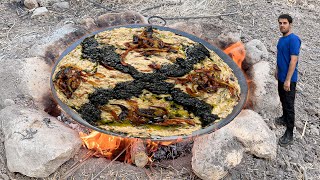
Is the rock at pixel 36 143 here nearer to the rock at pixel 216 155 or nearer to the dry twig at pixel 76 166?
the dry twig at pixel 76 166

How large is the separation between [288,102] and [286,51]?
2.37 feet

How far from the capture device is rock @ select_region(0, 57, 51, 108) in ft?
16.3

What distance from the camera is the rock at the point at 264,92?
503 centimetres

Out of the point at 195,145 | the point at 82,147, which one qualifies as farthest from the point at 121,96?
the point at 195,145

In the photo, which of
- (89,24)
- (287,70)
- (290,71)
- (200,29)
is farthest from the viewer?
(200,29)

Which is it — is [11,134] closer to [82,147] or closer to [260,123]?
[82,147]

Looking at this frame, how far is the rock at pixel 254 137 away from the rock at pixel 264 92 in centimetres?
62

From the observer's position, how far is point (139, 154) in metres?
4.43

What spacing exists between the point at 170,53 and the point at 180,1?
140 inches

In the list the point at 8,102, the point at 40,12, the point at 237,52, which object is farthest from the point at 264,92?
the point at 40,12

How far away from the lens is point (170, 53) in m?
5.52

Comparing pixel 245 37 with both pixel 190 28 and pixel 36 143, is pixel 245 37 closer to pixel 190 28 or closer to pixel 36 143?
pixel 190 28

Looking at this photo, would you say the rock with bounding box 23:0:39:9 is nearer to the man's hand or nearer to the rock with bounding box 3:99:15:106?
the rock with bounding box 3:99:15:106

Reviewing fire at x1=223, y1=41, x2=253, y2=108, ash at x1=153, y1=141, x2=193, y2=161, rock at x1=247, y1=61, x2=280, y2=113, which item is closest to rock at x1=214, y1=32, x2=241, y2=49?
fire at x1=223, y1=41, x2=253, y2=108
